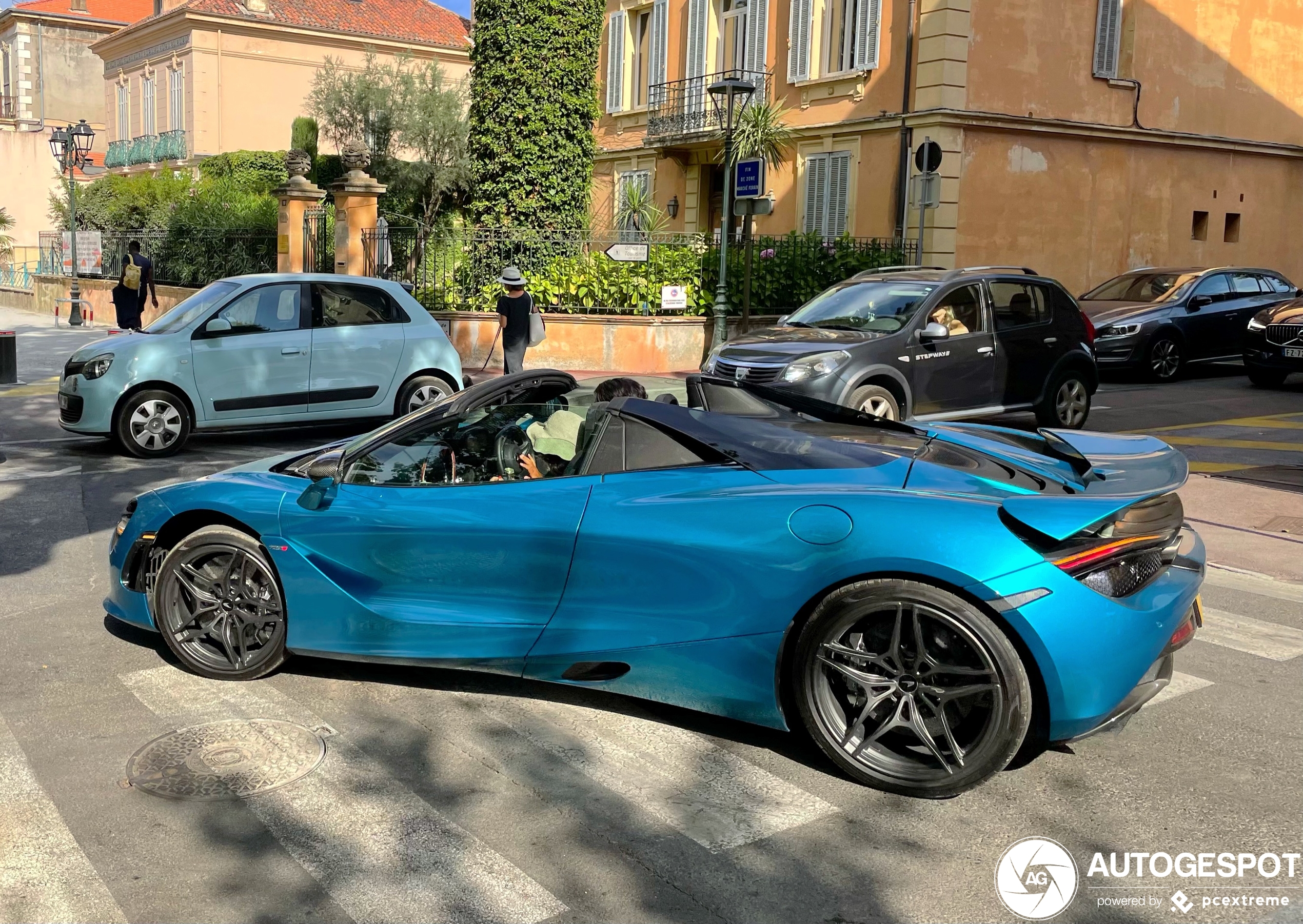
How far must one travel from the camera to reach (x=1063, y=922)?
3.36 metres

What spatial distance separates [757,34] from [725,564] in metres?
23.6

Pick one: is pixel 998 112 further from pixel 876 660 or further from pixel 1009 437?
pixel 876 660

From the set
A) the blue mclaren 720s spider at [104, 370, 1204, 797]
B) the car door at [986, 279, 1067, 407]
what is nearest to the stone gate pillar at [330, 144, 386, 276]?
the car door at [986, 279, 1067, 407]

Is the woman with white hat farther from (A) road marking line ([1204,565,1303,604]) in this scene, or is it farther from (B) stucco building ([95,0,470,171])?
(B) stucco building ([95,0,470,171])

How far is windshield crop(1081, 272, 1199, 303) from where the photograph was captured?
63.4ft

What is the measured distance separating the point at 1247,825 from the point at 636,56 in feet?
93.2

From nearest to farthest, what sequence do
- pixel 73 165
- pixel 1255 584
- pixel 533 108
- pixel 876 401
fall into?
pixel 1255 584, pixel 876 401, pixel 533 108, pixel 73 165

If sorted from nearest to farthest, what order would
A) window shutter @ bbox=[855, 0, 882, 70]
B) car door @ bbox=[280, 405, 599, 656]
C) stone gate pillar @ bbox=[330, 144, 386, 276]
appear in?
car door @ bbox=[280, 405, 599, 656] → stone gate pillar @ bbox=[330, 144, 386, 276] → window shutter @ bbox=[855, 0, 882, 70]

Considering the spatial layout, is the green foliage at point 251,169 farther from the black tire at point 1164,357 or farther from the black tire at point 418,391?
the black tire at point 418,391

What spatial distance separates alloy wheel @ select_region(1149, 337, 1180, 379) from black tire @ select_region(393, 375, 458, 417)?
10936mm

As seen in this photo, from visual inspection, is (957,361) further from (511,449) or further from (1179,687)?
(511,449)

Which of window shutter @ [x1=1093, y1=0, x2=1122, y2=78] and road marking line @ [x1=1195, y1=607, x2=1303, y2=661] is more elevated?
window shutter @ [x1=1093, y1=0, x2=1122, y2=78]

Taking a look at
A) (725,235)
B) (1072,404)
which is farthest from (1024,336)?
(725,235)

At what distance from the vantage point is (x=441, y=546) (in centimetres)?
479
